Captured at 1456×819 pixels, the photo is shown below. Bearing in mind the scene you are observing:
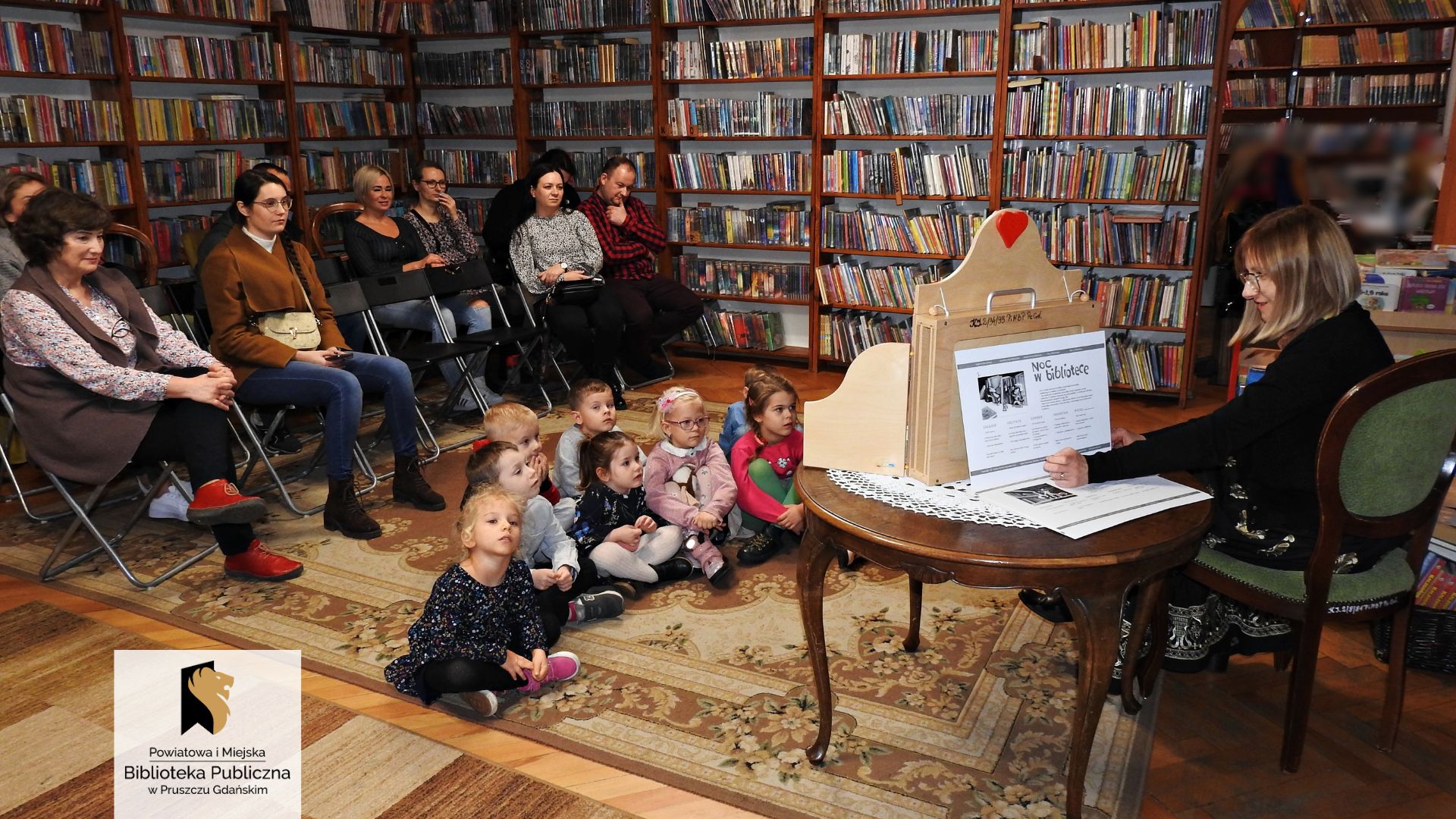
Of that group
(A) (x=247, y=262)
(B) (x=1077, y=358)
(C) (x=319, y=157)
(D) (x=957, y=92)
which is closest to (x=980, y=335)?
(B) (x=1077, y=358)

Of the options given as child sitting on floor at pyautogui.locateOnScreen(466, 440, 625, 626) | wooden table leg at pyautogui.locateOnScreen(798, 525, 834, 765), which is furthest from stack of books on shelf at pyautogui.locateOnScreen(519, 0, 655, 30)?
wooden table leg at pyautogui.locateOnScreen(798, 525, 834, 765)

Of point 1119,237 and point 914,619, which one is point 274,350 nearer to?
point 914,619

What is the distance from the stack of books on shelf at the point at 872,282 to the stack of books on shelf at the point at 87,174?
400cm

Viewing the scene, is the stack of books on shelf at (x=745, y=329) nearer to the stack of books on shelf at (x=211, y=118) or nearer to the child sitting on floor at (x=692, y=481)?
the stack of books on shelf at (x=211, y=118)

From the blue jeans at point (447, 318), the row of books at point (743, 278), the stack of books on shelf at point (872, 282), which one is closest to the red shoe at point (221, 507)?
the blue jeans at point (447, 318)

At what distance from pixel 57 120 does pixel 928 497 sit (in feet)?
17.4

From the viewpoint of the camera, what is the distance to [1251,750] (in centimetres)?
233

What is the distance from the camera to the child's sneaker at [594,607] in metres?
3.02

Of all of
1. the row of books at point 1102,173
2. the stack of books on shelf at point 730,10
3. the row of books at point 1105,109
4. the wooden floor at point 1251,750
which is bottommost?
the wooden floor at point 1251,750

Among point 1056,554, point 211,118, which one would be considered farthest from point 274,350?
point 1056,554

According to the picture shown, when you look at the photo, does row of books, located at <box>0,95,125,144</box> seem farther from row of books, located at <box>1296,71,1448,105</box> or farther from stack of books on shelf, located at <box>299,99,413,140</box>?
row of books, located at <box>1296,71,1448,105</box>

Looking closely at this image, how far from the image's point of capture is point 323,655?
2863 mm

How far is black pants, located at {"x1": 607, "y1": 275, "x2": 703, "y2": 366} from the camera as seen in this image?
5891 mm

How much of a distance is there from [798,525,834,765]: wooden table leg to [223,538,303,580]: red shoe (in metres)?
2.09
